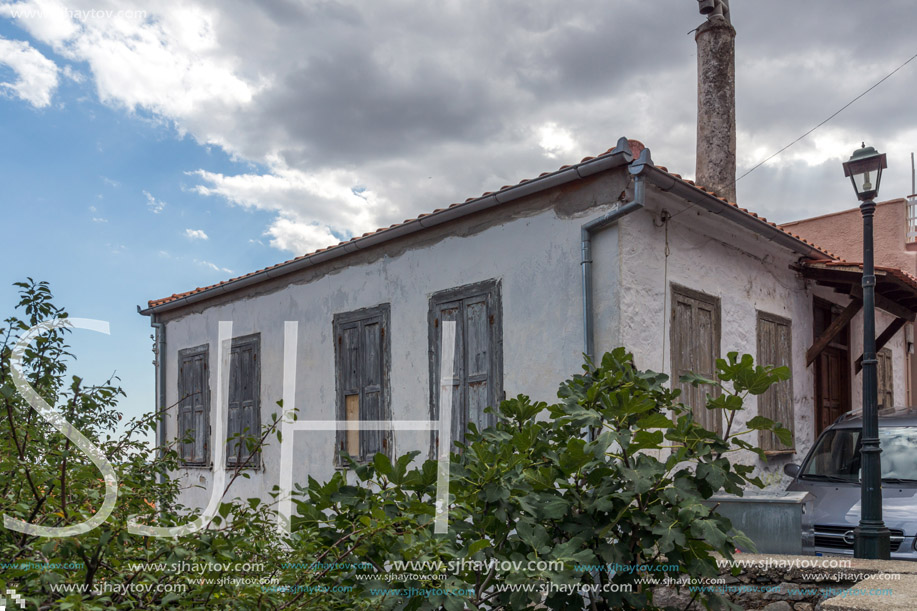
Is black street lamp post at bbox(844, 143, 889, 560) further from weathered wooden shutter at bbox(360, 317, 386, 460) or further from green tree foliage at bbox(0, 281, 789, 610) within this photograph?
weathered wooden shutter at bbox(360, 317, 386, 460)

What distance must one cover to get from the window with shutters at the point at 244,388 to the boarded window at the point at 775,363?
6.20 metres

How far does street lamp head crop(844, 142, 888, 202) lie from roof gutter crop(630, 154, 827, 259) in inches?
36.7

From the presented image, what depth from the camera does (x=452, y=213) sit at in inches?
285

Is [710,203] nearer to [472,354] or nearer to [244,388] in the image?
[472,354]

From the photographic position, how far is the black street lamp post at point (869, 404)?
220 inches

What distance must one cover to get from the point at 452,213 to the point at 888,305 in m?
6.47

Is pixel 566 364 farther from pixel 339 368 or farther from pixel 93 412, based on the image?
pixel 93 412

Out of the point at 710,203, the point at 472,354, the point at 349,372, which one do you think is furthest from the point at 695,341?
the point at 349,372

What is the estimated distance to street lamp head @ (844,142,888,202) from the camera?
21.9ft

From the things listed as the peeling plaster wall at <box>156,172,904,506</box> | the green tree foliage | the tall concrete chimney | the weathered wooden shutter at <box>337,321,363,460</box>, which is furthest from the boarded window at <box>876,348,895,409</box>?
the green tree foliage

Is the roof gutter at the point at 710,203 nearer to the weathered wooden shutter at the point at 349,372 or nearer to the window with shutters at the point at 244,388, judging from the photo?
the weathered wooden shutter at the point at 349,372

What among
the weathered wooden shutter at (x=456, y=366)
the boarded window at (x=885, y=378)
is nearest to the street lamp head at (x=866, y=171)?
the weathered wooden shutter at (x=456, y=366)

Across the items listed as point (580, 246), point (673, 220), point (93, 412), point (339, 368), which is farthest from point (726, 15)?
point (93, 412)

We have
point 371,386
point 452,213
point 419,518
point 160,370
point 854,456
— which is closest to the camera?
point 419,518
